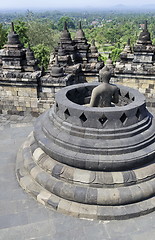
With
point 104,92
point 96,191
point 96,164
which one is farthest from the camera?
point 104,92

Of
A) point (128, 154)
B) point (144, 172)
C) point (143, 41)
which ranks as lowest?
point (144, 172)

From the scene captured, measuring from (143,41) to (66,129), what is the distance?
962 centimetres

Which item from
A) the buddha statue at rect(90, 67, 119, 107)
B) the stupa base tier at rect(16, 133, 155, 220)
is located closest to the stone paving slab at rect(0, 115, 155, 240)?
the stupa base tier at rect(16, 133, 155, 220)

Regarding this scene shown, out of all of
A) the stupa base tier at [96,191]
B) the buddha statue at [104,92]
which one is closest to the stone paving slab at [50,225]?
the stupa base tier at [96,191]

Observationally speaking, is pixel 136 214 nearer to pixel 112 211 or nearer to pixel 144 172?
pixel 112 211

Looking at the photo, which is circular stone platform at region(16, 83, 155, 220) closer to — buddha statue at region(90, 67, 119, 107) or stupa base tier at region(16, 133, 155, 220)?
stupa base tier at region(16, 133, 155, 220)

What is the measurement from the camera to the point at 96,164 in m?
5.48

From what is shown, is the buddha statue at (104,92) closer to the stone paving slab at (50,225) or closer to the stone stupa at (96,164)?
the stone stupa at (96,164)

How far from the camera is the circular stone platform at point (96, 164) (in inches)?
210

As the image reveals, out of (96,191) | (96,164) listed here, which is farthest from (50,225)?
(96,164)

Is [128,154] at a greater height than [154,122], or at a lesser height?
lesser

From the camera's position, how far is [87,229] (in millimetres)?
5023

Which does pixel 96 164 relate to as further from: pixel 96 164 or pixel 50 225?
pixel 50 225

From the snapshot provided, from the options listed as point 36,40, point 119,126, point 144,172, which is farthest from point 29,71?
point 36,40
